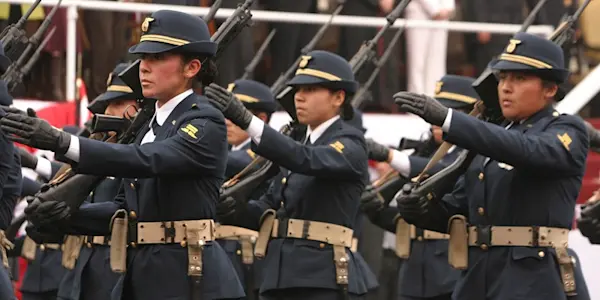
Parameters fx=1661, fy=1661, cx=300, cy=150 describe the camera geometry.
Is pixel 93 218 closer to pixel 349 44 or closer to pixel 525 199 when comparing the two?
pixel 525 199

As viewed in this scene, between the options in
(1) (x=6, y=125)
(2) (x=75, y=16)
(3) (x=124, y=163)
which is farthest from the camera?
(2) (x=75, y=16)

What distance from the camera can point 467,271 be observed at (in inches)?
372

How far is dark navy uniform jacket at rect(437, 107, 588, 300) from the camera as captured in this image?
9047 millimetres

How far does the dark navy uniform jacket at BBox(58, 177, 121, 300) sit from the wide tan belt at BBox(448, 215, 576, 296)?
214cm

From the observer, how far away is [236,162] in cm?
1206

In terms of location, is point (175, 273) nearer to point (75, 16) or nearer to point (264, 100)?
point (264, 100)

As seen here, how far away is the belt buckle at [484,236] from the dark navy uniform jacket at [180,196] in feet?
5.30

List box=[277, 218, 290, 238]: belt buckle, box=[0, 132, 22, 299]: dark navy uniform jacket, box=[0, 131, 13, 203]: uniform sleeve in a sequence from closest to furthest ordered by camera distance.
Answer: box=[0, 132, 22, 299]: dark navy uniform jacket, box=[0, 131, 13, 203]: uniform sleeve, box=[277, 218, 290, 238]: belt buckle

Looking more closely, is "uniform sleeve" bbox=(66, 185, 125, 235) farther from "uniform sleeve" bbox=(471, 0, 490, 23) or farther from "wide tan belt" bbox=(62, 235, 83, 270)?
"uniform sleeve" bbox=(471, 0, 490, 23)

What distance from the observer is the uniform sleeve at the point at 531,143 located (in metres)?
8.61

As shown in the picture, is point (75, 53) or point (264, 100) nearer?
point (264, 100)

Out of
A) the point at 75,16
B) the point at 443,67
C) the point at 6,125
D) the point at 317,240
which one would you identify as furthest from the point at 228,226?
the point at 6,125

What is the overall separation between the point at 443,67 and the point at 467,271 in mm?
6472

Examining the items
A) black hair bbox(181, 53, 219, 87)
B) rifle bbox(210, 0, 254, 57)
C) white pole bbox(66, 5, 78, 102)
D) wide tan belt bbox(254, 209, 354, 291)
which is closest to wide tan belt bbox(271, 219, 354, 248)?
wide tan belt bbox(254, 209, 354, 291)
